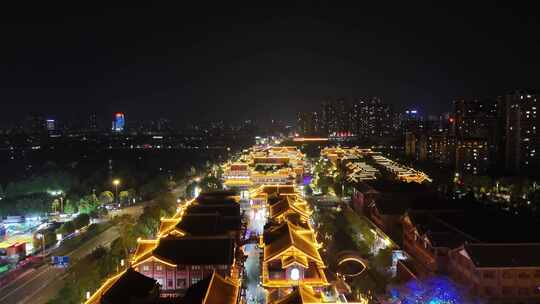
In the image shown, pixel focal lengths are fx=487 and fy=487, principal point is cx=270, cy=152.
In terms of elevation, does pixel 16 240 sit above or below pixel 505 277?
below

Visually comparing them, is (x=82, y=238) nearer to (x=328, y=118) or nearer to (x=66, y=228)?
(x=66, y=228)

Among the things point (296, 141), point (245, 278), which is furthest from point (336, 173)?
point (296, 141)

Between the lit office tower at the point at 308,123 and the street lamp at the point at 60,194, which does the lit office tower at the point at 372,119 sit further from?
the street lamp at the point at 60,194

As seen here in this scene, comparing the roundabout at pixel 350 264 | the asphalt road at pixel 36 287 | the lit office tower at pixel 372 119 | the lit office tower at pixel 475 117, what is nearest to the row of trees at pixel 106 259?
the asphalt road at pixel 36 287

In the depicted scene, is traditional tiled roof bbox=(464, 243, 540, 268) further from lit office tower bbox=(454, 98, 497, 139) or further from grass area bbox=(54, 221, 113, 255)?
lit office tower bbox=(454, 98, 497, 139)

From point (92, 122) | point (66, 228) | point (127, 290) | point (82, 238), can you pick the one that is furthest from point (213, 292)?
point (92, 122)
